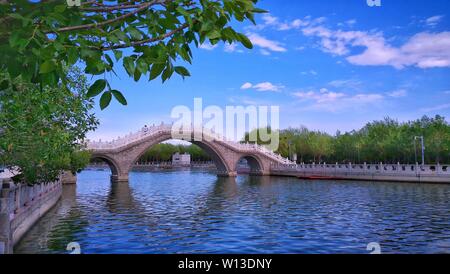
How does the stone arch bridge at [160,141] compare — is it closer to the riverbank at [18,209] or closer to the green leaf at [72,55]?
the riverbank at [18,209]

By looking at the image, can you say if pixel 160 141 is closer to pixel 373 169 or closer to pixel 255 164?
pixel 255 164

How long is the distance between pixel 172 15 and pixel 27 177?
13409mm

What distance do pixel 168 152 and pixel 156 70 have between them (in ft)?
343

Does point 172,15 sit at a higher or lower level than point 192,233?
higher

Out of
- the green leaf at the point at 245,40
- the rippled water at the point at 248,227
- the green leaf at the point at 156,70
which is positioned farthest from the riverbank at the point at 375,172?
the green leaf at the point at 156,70

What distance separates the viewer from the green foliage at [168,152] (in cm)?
10231

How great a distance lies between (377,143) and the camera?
170 feet

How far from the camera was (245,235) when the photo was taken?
1205 cm

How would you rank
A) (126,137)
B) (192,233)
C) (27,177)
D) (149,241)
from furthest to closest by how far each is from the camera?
(126,137)
(27,177)
(192,233)
(149,241)

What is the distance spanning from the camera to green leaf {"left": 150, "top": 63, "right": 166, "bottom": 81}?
2514 millimetres

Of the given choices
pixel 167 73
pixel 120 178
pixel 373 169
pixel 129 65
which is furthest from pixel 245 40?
pixel 120 178

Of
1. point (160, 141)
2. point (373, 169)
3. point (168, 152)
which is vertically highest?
point (168, 152)

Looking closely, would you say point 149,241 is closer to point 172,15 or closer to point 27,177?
point 27,177
